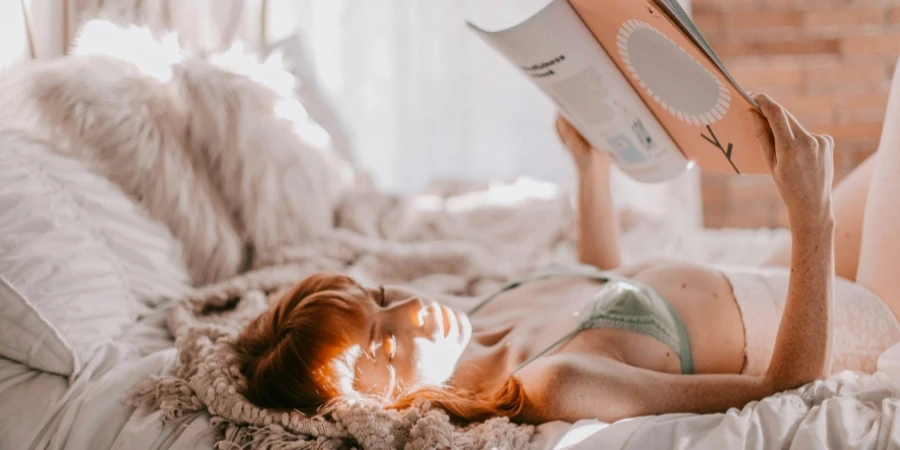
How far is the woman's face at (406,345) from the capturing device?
969mm

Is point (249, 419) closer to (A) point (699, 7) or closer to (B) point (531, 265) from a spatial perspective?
(B) point (531, 265)

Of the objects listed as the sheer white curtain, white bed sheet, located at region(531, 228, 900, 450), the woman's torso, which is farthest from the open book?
the sheer white curtain

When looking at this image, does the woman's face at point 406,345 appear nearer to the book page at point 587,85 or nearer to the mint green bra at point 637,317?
the mint green bra at point 637,317

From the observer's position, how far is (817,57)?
2.74 meters

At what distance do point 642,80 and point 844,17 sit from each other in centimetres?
212

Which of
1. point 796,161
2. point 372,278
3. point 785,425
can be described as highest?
point 796,161

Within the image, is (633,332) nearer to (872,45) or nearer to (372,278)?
(372,278)

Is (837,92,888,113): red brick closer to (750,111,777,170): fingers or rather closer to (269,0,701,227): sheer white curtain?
(269,0,701,227): sheer white curtain

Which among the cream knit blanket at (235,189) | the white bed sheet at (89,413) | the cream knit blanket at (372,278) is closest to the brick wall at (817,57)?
the cream knit blanket at (372,278)

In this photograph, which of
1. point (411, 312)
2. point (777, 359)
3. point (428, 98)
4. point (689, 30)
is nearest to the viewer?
point (689, 30)

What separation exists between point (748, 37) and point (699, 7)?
0.20 m

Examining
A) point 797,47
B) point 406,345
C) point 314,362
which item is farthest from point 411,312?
point 797,47

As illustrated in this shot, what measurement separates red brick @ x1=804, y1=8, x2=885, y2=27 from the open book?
192 centimetres

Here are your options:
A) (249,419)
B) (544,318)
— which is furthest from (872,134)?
(249,419)
